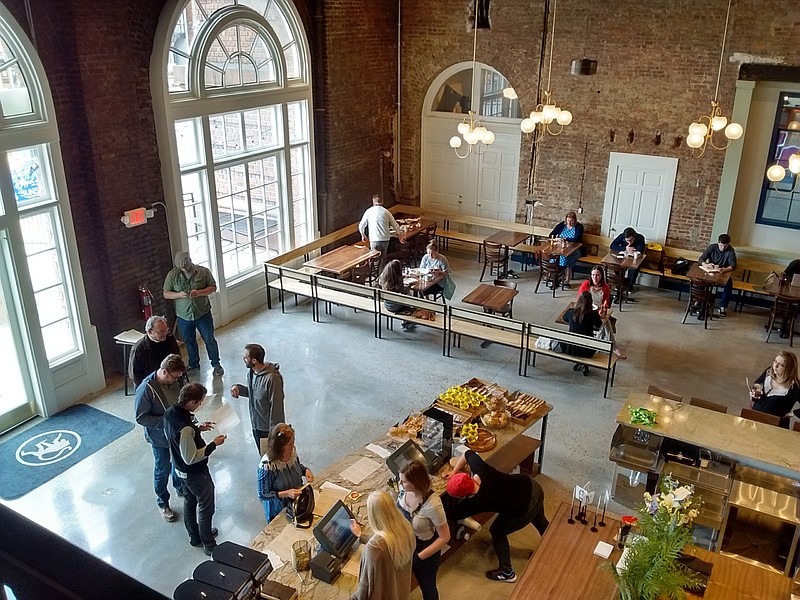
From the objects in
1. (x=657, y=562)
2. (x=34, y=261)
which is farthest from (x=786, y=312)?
(x=34, y=261)

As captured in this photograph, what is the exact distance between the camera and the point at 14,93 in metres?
7.04

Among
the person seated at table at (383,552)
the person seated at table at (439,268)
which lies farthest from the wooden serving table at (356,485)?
the person seated at table at (439,268)

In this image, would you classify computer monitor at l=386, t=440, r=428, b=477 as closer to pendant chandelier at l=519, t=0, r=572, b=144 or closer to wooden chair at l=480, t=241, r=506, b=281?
pendant chandelier at l=519, t=0, r=572, b=144

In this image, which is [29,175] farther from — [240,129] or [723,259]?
[723,259]

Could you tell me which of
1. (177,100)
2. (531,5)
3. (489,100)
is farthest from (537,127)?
(177,100)

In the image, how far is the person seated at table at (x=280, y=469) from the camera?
4828 mm

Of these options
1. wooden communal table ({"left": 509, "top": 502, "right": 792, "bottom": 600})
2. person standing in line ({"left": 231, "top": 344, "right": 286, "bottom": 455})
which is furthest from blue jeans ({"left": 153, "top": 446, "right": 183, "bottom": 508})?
wooden communal table ({"left": 509, "top": 502, "right": 792, "bottom": 600})

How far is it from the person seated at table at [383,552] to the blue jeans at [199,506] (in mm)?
2002

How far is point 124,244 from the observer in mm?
8445

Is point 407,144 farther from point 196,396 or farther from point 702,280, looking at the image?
point 196,396

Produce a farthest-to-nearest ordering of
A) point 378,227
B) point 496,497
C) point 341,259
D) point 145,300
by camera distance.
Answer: point 378,227 → point 341,259 → point 145,300 → point 496,497

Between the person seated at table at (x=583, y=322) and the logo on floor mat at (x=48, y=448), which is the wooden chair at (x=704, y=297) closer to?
the person seated at table at (x=583, y=322)

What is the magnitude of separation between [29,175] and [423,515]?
5.71 m

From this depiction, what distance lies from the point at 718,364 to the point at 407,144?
7.23 meters
